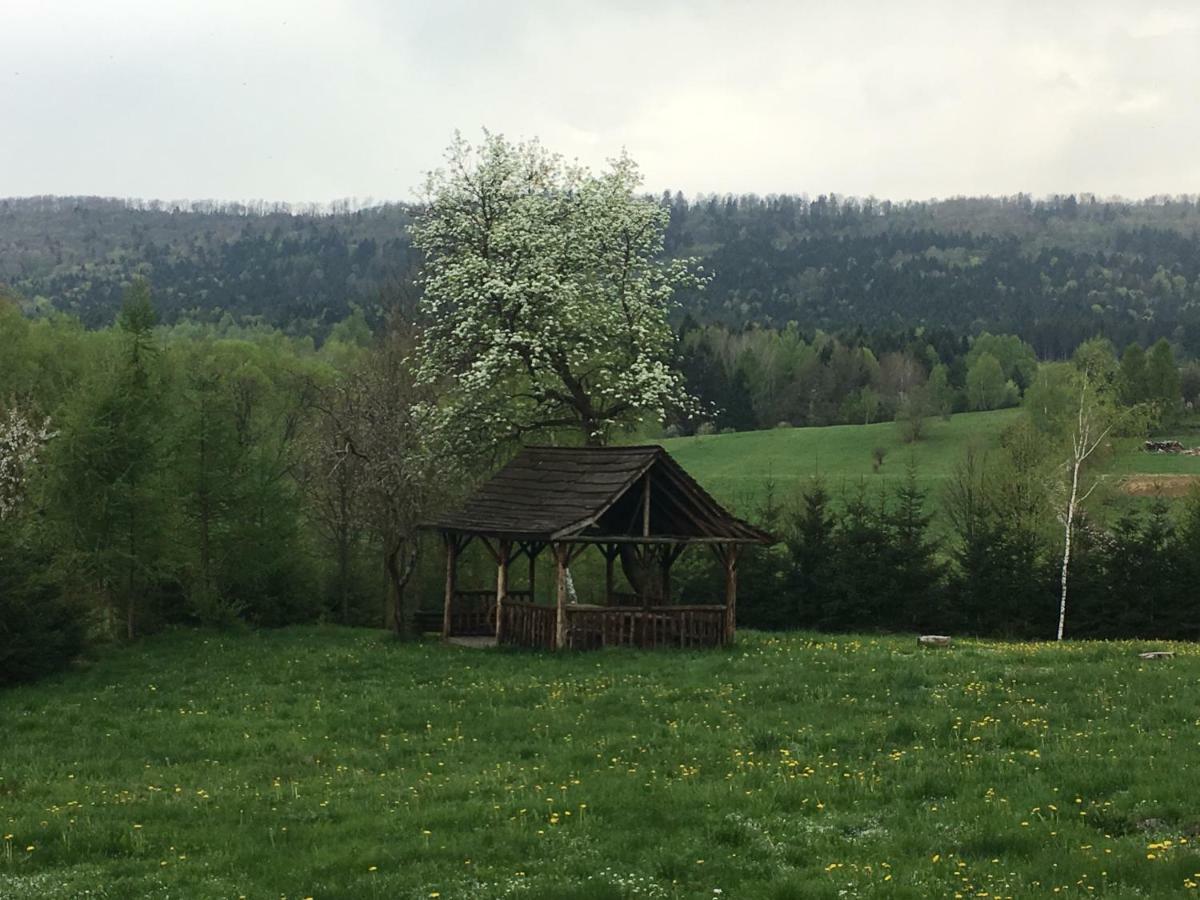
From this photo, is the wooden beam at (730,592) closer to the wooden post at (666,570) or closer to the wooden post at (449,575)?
the wooden post at (666,570)

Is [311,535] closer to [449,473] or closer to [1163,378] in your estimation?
[449,473]

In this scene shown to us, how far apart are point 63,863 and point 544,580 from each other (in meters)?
35.8

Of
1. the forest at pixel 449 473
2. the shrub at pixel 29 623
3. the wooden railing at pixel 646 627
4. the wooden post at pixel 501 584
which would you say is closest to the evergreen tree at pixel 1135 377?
Result: the forest at pixel 449 473

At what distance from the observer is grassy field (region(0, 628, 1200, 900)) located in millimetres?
11461

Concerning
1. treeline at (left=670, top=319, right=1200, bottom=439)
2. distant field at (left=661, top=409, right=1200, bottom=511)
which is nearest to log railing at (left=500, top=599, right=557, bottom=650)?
distant field at (left=661, top=409, right=1200, bottom=511)

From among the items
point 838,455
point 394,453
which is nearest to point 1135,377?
point 838,455

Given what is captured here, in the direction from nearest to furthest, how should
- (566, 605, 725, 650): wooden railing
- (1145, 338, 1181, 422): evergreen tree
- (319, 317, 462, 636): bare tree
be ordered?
(566, 605, 725, 650): wooden railing → (319, 317, 462, 636): bare tree → (1145, 338, 1181, 422): evergreen tree

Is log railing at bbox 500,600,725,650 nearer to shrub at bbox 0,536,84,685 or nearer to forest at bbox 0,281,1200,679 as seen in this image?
forest at bbox 0,281,1200,679

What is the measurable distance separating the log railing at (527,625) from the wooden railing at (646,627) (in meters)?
0.47

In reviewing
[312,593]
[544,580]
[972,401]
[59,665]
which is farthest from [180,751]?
[972,401]

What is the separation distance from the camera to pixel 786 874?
1121 centimetres

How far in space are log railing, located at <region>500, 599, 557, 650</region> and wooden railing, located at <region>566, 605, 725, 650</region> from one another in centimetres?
47

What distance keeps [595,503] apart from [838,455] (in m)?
80.8

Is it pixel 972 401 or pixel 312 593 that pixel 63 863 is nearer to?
pixel 312 593
